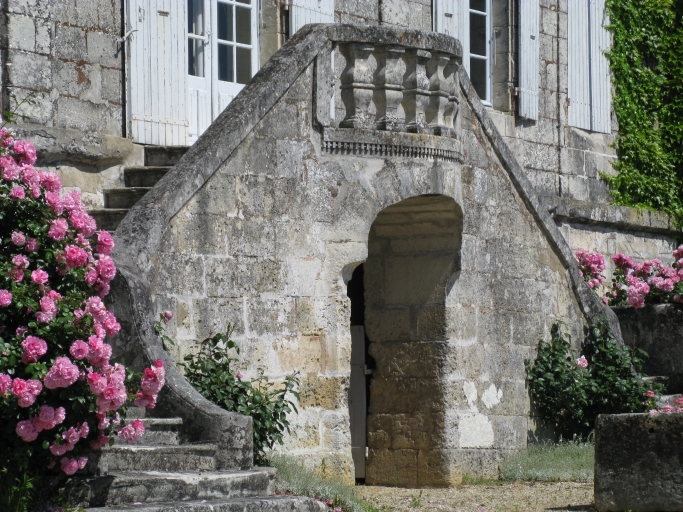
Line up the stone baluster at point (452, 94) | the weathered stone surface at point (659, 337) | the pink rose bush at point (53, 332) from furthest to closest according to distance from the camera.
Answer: the weathered stone surface at point (659, 337)
the stone baluster at point (452, 94)
the pink rose bush at point (53, 332)

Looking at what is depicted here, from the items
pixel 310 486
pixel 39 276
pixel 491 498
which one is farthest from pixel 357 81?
pixel 39 276

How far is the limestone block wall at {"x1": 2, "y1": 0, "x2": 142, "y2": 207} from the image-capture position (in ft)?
29.1

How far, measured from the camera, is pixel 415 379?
31.6 ft

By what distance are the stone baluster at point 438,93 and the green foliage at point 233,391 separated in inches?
82.0

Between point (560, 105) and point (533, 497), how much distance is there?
532cm

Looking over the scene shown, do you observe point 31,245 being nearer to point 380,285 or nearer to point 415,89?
point 415,89

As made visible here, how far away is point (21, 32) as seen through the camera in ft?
29.3

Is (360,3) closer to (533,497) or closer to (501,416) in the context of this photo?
(501,416)

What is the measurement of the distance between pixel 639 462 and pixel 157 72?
4481 mm

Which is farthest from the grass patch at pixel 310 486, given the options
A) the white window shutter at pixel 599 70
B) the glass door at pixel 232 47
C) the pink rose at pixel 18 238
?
the white window shutter at pixel 599 70

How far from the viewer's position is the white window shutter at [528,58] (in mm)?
12367

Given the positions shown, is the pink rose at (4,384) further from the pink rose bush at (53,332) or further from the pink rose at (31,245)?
the pink rose at (31,245)

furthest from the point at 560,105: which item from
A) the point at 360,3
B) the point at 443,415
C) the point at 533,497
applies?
the point at 533,497

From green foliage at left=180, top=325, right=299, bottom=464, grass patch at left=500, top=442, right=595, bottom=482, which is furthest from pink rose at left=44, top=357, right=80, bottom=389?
grass patch at left=500, top=442, right=595, bottom=482
